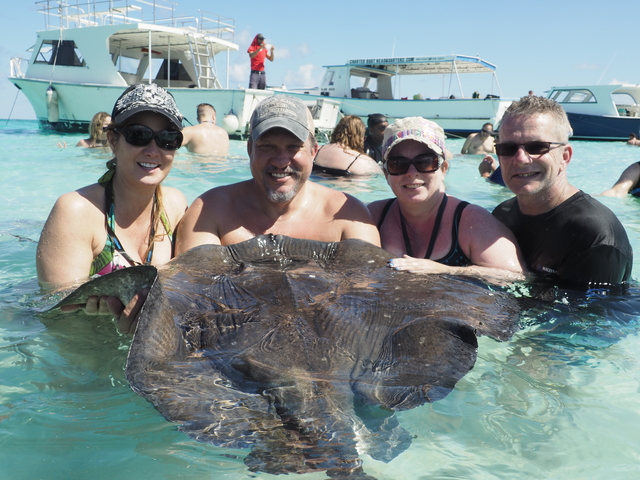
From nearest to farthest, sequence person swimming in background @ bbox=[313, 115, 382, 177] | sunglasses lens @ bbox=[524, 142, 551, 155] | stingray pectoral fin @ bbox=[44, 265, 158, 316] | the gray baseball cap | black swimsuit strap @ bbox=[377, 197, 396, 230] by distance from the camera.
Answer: stingray pectoral fin @ bbox=[44, 265, 158, 316], the gray baseball cap, sunglasses lens @ bbox=[524, 142, 551, 155], black swimsuit strap @ bbox=[377, 197, 396, 230], person swimming in background @ bbox=[313, 115, 382, 177]

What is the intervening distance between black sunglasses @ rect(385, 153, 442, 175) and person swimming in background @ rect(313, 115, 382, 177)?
237 inches

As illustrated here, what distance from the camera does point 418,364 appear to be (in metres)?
2.13

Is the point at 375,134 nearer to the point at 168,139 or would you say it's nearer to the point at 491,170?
the point at 491,170

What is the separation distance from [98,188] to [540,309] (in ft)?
10.1

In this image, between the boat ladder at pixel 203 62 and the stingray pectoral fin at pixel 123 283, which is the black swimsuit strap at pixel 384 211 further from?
the boat ladder at pixel 203 62

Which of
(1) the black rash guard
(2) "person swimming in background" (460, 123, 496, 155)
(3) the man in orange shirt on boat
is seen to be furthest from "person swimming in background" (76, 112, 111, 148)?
(2) "person swimming in background" (460, 123, 496, 155)

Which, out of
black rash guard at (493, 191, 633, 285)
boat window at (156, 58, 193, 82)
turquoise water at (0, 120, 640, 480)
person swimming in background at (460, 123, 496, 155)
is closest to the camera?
turquoise water at (0, 120, 640, 480)

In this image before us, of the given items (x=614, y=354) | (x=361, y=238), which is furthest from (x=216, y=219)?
(x=614, y=354)

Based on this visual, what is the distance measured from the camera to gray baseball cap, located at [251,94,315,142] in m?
3.31

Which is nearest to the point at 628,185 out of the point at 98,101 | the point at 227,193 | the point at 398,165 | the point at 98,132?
the point at 398,165

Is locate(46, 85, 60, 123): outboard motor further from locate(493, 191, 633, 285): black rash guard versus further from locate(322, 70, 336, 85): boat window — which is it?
locate(493, 191, 633, 285): black rash guard

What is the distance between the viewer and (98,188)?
3414 mm

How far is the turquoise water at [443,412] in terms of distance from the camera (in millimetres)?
2121

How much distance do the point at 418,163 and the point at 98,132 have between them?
36.7ft
